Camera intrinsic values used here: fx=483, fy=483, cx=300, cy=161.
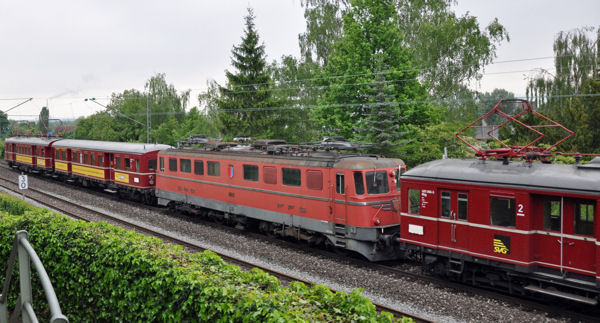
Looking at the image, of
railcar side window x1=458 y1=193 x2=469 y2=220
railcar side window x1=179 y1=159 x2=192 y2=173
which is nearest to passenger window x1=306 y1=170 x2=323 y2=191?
railcar side window x1=458 y1=193 x2=469 y2=220

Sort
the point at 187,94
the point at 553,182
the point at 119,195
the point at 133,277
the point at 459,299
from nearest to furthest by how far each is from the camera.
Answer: the point at 133,277 < the point at 553,182 < the point at 459,299 < the point at 119,195 < the point at 187,94

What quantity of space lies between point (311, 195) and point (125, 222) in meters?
9.71

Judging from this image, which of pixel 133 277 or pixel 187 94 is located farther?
pixel 187 94

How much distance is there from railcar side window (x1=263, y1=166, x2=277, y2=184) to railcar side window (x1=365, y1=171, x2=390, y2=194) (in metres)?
3.96

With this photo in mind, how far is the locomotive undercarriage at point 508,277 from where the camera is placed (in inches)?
428

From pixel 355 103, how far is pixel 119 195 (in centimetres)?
1597

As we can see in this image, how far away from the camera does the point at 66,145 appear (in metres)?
35.1

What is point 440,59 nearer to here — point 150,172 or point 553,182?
point 150,172

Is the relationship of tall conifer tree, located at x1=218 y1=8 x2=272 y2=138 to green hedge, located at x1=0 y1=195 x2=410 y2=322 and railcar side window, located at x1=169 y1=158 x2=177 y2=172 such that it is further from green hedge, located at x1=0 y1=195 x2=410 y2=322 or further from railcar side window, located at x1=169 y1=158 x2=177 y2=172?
green hedge, located at x1=0 y1=195 x2=410 y2=322

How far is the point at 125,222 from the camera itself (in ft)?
70.5

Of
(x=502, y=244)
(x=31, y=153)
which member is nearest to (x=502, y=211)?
(x=502, y=244)

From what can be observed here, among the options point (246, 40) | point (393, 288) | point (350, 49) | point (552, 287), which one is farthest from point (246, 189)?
point (246, 40)

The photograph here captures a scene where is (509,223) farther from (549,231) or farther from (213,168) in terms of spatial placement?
(213,168)

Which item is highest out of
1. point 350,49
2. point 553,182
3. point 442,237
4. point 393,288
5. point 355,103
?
point 350,49
